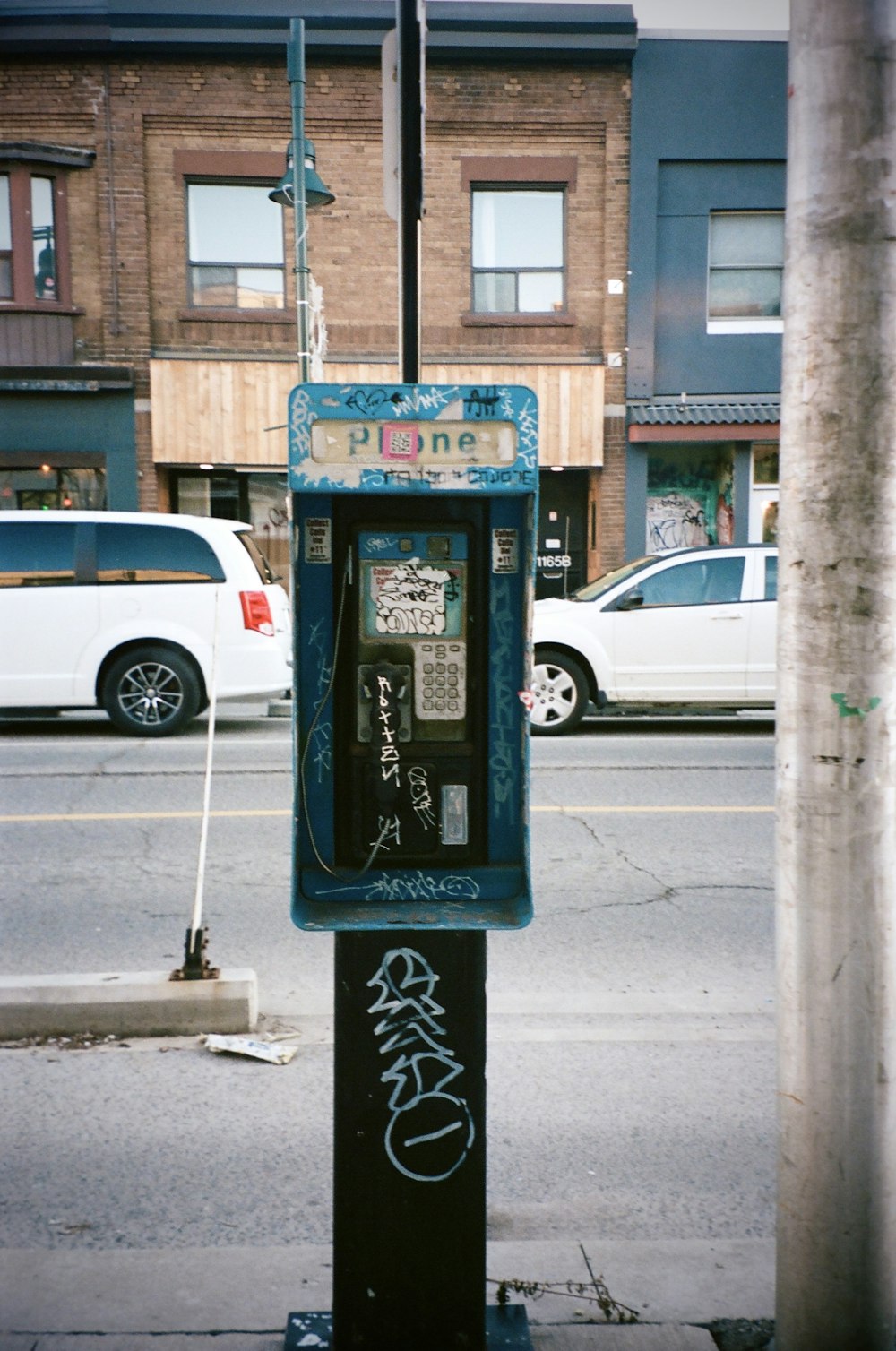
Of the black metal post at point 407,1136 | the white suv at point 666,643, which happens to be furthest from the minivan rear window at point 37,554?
the black metal post at point 407,1136

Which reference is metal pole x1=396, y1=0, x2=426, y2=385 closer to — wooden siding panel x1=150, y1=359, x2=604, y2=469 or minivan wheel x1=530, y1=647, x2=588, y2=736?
minivan wheel x1=530, y1=647, x2=588, y2=736

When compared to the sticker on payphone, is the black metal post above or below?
below

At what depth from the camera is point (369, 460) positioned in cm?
245

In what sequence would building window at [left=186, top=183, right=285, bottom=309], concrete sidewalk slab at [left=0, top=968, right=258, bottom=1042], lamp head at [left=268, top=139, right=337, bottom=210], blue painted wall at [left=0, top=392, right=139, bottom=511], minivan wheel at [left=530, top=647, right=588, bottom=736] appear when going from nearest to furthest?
concrete sidewalk slab at [left=0, top=968, right=258, bottom=1042], minivan wheel at [left=530, top=647, right=588, bottom=736], lamp head at [left=268, top=139, right=337, bottom=210], blue painted wall at [left=0, top=392, right=139, bottom=511], building window at [left=186, top=183, right=285, bottom=309]

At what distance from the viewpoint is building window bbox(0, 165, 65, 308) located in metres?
15.2

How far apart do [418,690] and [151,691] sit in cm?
809

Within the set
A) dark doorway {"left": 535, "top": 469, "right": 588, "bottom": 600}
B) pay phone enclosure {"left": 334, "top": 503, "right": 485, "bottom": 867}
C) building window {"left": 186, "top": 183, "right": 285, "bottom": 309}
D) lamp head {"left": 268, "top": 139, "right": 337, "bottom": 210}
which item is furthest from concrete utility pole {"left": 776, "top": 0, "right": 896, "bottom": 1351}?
building window {"left": 186, "top": 183, "right": 285, "bottom": 309}

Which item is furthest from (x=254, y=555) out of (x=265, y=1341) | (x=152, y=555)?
(x=265, y=1341)

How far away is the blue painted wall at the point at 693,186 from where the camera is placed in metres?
15.5

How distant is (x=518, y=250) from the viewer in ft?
52.2

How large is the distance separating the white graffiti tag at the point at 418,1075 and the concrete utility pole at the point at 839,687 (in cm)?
65

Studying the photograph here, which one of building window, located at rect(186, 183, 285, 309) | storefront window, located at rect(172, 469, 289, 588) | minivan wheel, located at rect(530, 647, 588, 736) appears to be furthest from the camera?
storefront window, located at rect(172, 469, 289, 588)

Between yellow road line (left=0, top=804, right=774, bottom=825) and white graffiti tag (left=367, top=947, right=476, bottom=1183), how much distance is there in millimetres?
5218

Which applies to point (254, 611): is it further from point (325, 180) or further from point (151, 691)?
point (325, 180)
